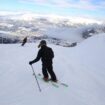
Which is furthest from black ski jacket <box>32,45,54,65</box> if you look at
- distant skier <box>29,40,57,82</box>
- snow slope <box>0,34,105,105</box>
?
snow slope <box>0,34,105,105</box>

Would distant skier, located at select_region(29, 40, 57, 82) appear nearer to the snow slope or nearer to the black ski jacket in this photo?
the black ski jacket

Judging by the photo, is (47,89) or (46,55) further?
(46,55)

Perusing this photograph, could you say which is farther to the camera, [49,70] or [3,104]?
[49,70]

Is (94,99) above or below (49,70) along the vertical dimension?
below

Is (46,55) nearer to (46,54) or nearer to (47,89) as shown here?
(46,54)

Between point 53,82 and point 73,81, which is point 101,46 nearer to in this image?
point 73,81

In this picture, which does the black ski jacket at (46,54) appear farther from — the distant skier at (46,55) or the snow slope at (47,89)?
the snow slope at (47,89)

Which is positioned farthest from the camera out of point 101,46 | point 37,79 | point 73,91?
point 101,46

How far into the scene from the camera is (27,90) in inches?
453

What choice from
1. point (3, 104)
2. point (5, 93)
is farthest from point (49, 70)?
point (3, 104)

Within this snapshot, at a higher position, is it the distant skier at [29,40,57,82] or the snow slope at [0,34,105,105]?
the distant skier at [29,40,57,82]

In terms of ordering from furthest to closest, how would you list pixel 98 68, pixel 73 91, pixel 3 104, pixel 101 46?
pixel 101 46 → pixel 98 68 → pixel 73 91 → pixel 3 104

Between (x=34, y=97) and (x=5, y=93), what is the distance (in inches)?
60.5

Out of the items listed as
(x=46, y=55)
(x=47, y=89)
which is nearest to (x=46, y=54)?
(x=46, y=55)
